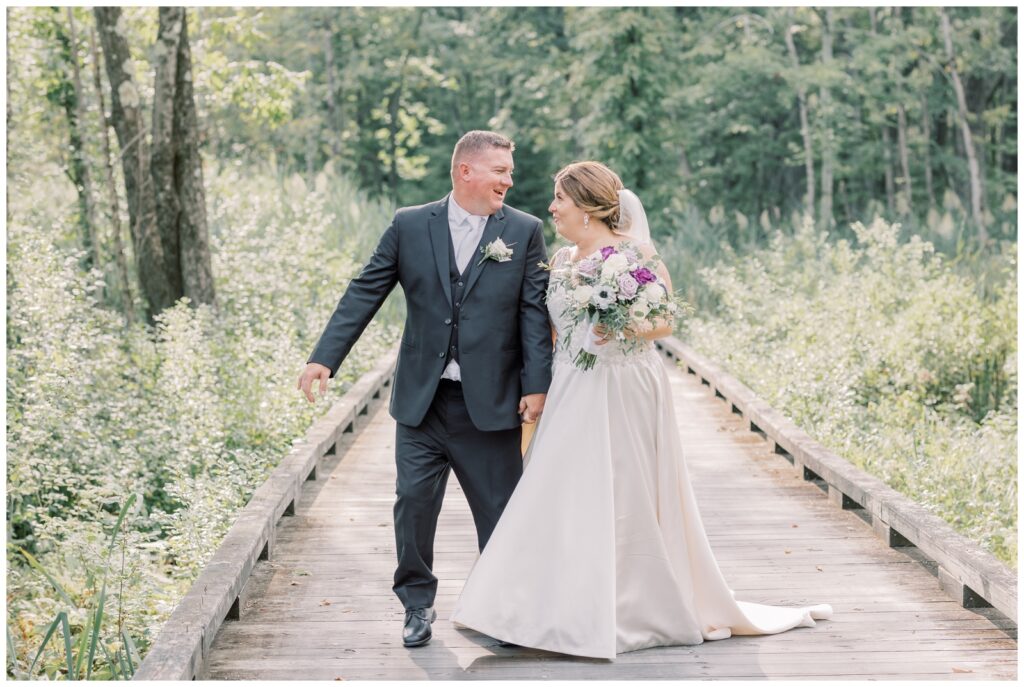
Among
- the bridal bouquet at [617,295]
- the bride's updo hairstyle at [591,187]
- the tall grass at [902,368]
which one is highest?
the bride's updo hairstyle at [591,187]

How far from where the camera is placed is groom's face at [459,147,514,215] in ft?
15.2

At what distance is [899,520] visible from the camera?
19.8ft

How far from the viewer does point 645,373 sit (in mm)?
4840

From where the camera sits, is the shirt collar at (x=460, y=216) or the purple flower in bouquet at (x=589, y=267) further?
the shirt collar at (x=460, y=216)

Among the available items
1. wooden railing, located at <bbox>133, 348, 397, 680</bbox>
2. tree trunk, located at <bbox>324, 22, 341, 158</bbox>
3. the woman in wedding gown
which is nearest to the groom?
the woman in wedding gown

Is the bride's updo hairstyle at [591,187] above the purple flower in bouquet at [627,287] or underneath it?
above

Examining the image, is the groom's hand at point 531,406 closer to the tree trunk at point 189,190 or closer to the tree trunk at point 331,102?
the tree trunk at point 189,190

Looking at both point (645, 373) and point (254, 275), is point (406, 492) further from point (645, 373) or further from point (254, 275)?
point (254, 275)

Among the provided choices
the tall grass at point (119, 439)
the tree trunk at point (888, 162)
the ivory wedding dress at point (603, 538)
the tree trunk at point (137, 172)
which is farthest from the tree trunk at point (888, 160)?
the ivory wedding dress at point (603, 538)

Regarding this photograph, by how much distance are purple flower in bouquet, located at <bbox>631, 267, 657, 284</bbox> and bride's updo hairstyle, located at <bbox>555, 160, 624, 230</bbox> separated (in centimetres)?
37

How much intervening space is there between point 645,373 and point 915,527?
1.88 m

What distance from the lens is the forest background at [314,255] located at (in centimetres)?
736

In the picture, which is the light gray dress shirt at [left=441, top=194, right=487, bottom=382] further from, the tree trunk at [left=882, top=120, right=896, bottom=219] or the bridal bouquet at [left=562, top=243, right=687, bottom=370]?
the tree trunk at [left=882, top=120, right=896, bottom=219]

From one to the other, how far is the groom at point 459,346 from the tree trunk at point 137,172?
8.04 m
